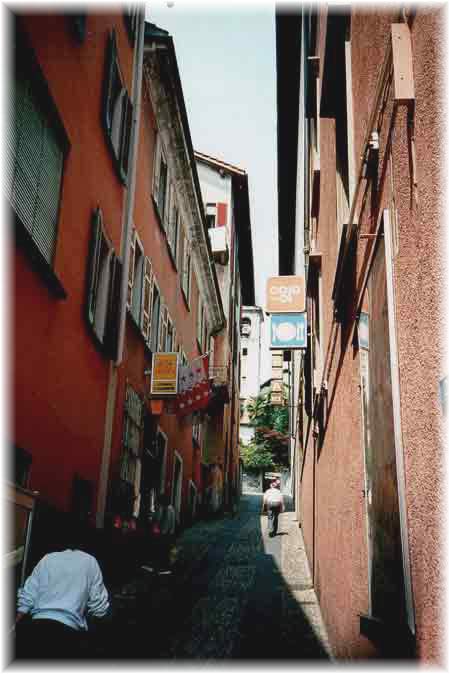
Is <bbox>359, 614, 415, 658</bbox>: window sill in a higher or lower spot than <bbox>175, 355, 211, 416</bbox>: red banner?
lower

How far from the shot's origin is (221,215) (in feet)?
99.4

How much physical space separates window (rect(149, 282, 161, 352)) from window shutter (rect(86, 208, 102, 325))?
4694 mm

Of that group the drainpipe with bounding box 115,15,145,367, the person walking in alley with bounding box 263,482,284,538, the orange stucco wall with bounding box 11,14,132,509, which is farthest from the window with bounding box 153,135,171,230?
the person walking in alley with bounding box 263,482,284,538

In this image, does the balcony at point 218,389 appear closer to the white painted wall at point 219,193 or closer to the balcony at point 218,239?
the white painted wall at point 219,193

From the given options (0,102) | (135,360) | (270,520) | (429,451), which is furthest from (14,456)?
(270,520)

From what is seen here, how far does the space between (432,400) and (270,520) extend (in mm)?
16418

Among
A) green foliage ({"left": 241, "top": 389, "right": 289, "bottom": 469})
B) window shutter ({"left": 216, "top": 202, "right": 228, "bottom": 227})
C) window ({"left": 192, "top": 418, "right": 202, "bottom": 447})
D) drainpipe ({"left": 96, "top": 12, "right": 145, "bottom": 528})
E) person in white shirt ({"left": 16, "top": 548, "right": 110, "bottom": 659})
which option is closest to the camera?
person in white shirt ({"left": 16, "top": 548, "right": 110, "bottom": 659})

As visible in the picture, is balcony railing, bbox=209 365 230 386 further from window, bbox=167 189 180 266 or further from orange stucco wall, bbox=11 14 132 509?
orange stucco wall, bbox=11 14 132 509

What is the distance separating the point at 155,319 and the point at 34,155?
808cm

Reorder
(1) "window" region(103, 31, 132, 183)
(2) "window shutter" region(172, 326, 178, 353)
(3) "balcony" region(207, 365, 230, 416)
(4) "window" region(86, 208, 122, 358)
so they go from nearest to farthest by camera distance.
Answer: (4) "window" region(86, 208, 122, 358) < (1) "window" region(103, 31, 132, 183) < (2) "window shutter" region(172, 326, 178, 353) < (3) "balcony" region(207, 365, 230, 416)

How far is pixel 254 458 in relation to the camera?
164ft

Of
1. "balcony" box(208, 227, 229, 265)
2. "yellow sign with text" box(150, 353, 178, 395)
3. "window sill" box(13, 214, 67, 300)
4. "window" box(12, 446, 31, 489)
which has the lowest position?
"window" box(12, 446, 31, 489)

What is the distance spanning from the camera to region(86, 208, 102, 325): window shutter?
9680 millimetres

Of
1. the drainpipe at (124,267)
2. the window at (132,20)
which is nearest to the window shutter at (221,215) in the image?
the drainpipe at (124,267)
